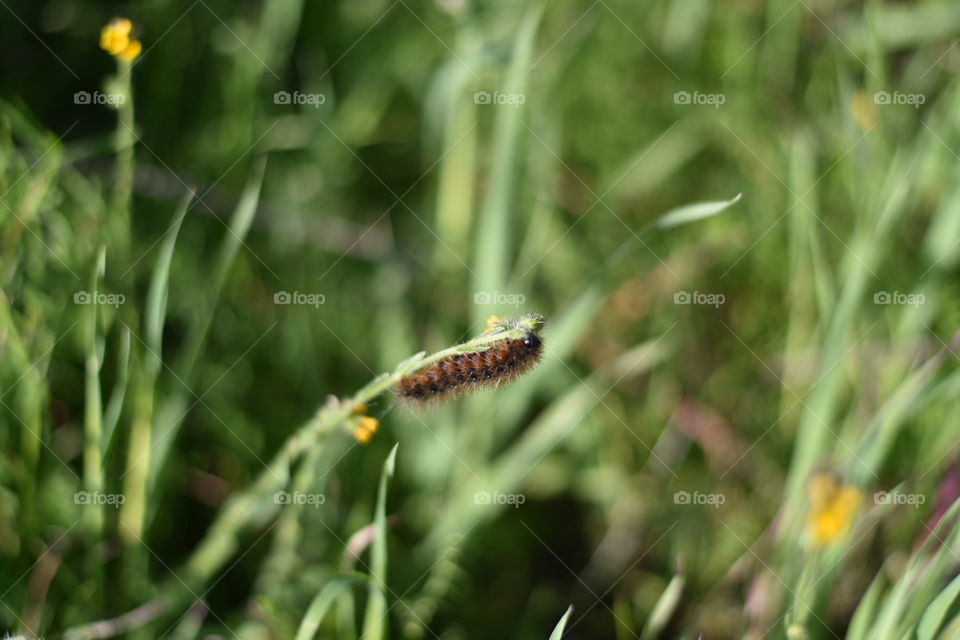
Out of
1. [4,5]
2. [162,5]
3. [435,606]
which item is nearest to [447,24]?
[162,5]

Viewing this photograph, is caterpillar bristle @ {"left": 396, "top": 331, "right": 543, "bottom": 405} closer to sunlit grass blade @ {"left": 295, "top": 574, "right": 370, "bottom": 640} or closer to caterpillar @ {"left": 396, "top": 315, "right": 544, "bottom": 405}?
caterpillar @ {"left": 396, "top": 315, "right": 544, "bottom": 405}

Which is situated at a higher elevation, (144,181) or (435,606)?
(144,181)

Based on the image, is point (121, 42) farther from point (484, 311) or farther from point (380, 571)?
point (380, 571)

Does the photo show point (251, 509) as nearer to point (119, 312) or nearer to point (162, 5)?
point (119, 312)

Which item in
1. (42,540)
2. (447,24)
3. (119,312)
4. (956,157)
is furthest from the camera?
(447,24)

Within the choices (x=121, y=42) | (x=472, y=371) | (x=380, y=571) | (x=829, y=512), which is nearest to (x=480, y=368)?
(x=472, y=371)

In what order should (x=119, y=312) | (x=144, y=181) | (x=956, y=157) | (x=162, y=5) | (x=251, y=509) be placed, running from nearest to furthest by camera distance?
1. (x=251, y=509)
2. (x=119, y=312)
3. (x=956, y=157)
4. (x=144, y=181)
5. (x=162, y=5)

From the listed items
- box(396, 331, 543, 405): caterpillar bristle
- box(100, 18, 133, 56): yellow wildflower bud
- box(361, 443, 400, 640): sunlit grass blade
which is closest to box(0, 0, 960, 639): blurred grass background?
box(361, 443, 400, 640): sunlit grass blade

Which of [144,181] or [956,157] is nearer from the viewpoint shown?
[956,157]
